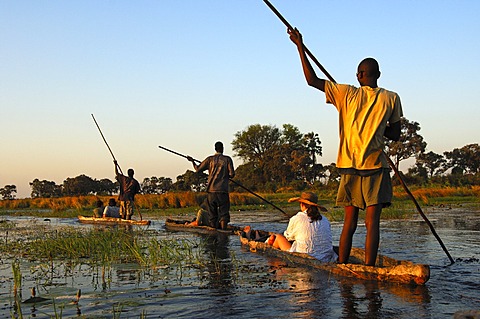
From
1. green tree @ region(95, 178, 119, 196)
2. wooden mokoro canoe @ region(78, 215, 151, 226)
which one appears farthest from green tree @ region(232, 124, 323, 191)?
wooden mokoro canoe @ region(78, 215, 151, 226)

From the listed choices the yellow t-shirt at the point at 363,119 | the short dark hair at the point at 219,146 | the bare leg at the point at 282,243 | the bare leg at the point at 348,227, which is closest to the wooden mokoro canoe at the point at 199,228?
the short dark hair at the point at 219,146

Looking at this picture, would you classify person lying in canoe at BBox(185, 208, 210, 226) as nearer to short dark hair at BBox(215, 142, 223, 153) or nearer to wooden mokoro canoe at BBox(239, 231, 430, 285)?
short dark hair at BBox(215, 142, 223, 153)

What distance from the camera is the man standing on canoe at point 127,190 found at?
57.2 ft

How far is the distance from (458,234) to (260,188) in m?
44.6

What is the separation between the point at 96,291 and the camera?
20.4 feet

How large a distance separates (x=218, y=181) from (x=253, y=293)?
24.3 ft

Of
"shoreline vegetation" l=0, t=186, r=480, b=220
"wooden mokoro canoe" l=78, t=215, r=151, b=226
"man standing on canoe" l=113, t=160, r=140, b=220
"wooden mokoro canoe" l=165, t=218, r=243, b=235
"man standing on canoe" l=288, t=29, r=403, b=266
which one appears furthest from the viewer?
"shoreline vegetation" l=0, t=186, r=480, b=220

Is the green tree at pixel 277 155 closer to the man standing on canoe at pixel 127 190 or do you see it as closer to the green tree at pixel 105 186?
the green tree at pixel 105 186

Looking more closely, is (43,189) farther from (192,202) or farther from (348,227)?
(348,227)

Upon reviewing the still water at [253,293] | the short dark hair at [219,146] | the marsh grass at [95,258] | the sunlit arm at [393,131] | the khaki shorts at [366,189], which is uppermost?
the short dark hair at [219,146]

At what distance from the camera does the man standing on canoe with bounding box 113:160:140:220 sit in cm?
1742

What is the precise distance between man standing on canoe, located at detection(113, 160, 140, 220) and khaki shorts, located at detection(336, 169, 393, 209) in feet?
40.0

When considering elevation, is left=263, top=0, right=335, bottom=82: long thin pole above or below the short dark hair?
above

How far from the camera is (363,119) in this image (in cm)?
589
